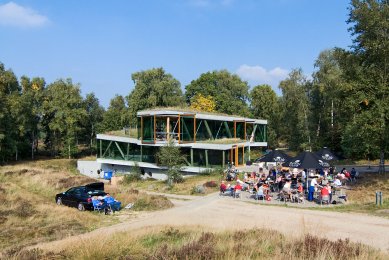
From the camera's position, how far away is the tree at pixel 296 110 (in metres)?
53.3

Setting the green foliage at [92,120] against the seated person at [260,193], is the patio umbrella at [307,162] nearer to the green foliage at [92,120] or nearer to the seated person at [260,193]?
the seated person at [260,193]

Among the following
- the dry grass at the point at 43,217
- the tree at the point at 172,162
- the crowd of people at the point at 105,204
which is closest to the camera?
the dry grass at the point at 43,217

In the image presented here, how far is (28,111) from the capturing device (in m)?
59.4

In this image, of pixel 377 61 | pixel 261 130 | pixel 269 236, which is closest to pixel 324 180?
pixel 377 61

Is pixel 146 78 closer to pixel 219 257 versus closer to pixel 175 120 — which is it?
pixel 175 120

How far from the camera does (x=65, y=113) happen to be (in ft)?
201

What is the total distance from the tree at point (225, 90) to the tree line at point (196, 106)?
18 cm

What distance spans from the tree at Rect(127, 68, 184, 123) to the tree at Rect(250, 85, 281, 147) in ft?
47.1

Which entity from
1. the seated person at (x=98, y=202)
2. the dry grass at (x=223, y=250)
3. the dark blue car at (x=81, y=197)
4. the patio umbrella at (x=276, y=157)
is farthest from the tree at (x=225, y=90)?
the dry grass at (x=223, y=250)

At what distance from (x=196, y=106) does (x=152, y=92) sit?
31.2 ft

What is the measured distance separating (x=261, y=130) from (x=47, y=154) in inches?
1575

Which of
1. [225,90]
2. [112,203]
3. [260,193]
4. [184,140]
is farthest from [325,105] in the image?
[112,203]

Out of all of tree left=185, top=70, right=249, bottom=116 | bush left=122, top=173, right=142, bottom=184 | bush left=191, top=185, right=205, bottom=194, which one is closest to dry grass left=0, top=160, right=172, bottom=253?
bush left=191, top=185, right=205, bottom=194

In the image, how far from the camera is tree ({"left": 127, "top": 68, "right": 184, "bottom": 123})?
6425 centimetres
